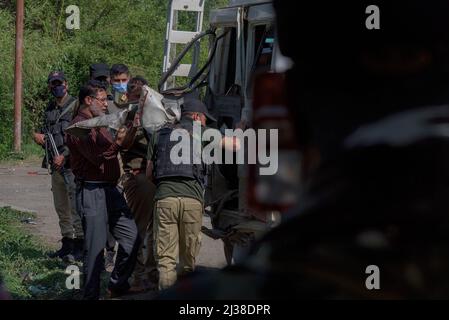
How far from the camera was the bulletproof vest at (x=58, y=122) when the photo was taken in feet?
33.1

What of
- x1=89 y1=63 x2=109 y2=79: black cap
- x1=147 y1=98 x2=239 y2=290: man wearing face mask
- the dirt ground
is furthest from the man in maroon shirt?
x1=89 y1=63 x2=109 y2=79: black cap

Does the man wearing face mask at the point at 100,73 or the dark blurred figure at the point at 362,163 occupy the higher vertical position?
the man wearing face mask at the point at 100,73

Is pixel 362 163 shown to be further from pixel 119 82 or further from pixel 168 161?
pixel 119 82

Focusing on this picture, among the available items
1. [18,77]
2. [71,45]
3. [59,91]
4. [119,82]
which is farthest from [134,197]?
[71,45]

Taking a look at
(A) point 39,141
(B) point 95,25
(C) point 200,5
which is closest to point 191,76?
(C) point 200,5

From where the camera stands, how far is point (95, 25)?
Answer: 1075 inches

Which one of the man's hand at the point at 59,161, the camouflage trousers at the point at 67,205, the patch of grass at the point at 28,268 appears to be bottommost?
the patch of grass at the point at 28,268

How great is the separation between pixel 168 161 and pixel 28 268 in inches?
96.1

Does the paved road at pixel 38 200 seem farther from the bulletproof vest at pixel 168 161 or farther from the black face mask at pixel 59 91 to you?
the black face mask at pixel 59 91

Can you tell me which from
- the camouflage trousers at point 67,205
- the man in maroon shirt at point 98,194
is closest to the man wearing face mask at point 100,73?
the camouflage trousers at point 67,205

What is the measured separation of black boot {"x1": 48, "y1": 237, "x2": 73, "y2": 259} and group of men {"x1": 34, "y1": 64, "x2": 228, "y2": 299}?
1.32 meters

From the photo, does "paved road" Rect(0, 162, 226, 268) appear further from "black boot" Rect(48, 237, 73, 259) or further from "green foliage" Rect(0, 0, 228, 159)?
"green foliage" Rect(0, 0, 228, 159)

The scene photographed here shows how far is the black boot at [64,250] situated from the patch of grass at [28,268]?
105 millimetres

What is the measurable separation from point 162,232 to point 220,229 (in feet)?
3.50
